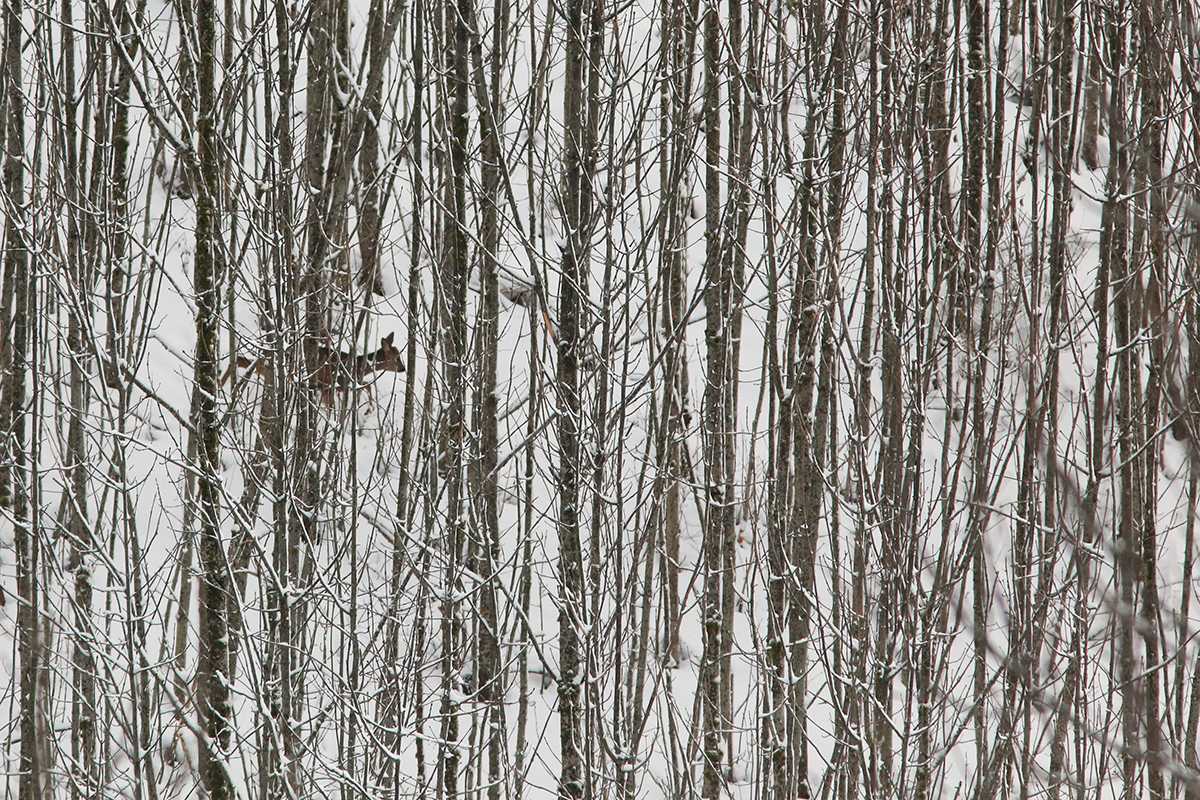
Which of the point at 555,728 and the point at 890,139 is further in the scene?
the point at 555,728

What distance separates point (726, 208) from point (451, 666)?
2387mm

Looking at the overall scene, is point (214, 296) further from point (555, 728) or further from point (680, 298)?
point (555, 728)

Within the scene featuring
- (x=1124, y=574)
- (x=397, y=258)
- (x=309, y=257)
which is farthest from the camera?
(x=397, y=258)

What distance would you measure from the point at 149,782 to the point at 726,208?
3.49 meters

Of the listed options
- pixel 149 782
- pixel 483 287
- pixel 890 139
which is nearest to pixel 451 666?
pixel 149 782

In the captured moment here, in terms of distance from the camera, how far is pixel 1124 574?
105cm

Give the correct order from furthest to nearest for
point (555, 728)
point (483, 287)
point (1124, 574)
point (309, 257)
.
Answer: point (555, 728) → point (483, 287) → point (309, 257) → point (1124, 574)

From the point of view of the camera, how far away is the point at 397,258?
35.2 ft

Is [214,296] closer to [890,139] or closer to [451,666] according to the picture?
[451,666]

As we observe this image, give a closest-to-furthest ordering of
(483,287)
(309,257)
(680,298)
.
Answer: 1. (309,257)
2. (483,287)
3. (680,298)

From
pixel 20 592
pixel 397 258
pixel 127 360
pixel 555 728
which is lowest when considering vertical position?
pixel 555 728

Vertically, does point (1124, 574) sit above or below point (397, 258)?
below

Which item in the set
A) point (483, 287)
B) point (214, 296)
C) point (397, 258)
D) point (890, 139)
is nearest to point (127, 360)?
point (214, 296)

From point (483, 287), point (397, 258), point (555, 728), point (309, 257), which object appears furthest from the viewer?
point (397, 258)
